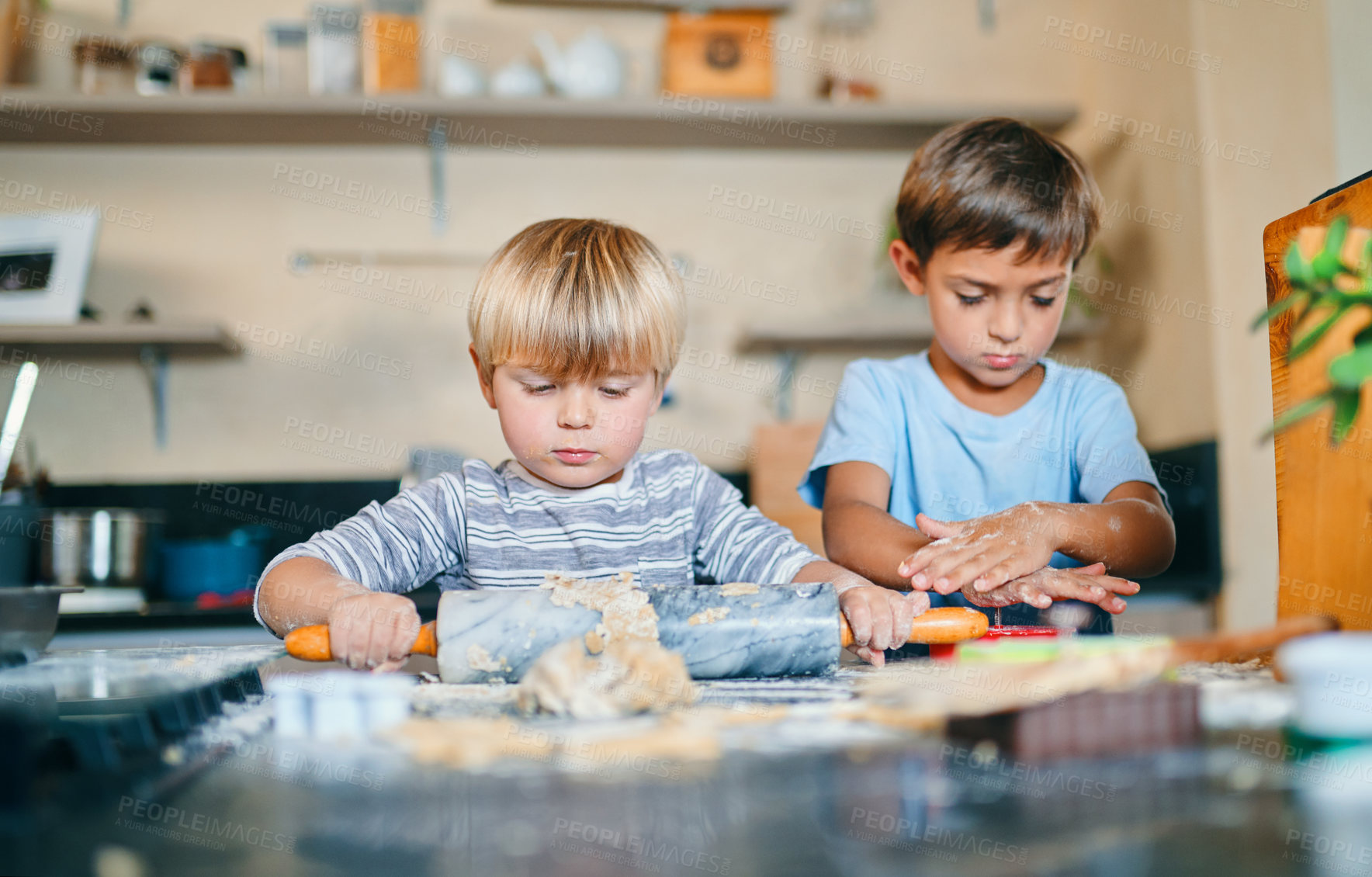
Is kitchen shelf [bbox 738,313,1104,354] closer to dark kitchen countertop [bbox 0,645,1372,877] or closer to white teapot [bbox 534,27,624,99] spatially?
white teapot [bbox 534,27,624,99]

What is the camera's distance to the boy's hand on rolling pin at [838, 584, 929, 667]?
2.27 ft

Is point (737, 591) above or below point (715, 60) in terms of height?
below

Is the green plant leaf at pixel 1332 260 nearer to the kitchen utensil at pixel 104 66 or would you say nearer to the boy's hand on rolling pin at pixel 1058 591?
the boy's hand on rolling pin at pixel 1058 591

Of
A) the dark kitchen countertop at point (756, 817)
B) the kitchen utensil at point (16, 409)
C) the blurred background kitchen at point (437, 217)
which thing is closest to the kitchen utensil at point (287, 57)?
the blurred background kitchen at point (437, 217)

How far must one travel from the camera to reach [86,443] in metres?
2.21

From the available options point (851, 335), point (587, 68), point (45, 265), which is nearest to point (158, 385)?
point (45, 265)

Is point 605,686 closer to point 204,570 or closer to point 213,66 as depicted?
point 204,570

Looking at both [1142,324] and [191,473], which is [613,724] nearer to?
[1142,324]

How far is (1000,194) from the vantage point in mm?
1044

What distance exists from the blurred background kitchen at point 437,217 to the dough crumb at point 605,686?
1.38m

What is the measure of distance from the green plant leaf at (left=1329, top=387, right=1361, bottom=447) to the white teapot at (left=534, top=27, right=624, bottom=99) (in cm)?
189

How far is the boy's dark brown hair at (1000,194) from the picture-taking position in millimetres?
1039

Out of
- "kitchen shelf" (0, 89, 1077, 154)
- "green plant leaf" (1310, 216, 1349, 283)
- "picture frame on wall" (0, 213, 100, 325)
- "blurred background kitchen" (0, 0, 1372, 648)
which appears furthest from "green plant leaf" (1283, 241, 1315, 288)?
"picture frame on wall" (0, 213, 100, 325)

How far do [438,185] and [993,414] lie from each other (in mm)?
1560
